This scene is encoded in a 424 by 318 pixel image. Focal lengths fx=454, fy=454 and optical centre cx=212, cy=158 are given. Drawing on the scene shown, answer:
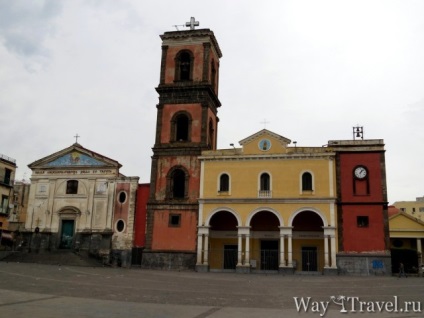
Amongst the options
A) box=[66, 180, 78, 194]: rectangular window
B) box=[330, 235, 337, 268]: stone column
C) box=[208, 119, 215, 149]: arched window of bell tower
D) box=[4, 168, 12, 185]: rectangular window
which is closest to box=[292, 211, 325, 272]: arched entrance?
box=[330, 235, 337, 268]: stone column

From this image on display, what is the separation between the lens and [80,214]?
39500mm

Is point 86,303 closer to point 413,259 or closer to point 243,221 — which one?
point 243,221

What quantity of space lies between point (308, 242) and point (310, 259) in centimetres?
131

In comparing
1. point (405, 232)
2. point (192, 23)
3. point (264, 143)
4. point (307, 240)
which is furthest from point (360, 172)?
point (192, 23)

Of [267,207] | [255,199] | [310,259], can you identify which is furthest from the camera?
[310,259]

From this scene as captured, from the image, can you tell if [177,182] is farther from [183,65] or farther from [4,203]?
[4,203]

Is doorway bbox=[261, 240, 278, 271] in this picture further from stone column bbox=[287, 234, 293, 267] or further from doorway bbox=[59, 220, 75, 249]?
doorway bbox=[59, 220, 75, 249]

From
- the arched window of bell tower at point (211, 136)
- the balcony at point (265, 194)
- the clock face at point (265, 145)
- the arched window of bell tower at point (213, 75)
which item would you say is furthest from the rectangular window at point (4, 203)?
the clock face at point (265, 145)

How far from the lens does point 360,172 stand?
34.1 m

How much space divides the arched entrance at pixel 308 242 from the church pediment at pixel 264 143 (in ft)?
17.8

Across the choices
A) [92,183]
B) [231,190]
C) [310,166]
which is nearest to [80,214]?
[92,183]

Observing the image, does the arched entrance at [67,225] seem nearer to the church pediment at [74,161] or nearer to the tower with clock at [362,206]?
the church pediment at [74,161]

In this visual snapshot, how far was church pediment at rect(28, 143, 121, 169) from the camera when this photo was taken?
131ft

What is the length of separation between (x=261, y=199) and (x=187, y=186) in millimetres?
6216
